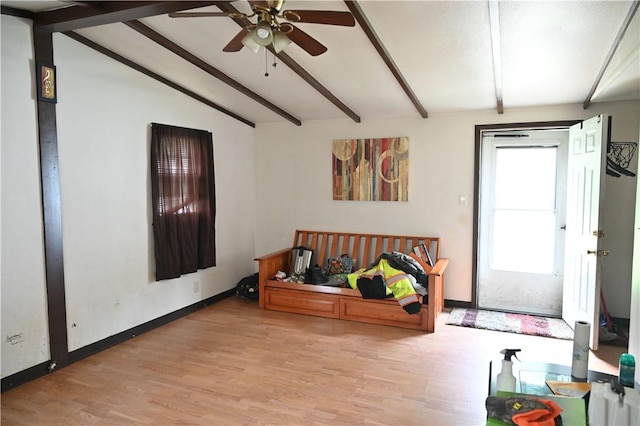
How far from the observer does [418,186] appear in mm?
4789

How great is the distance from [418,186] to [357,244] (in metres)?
1.06

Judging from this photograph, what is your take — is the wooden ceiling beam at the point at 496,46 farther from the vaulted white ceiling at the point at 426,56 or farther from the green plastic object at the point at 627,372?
the green plastic object at the point at 627,372

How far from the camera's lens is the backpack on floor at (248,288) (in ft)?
16.2

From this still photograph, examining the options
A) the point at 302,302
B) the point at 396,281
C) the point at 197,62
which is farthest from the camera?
the point at 302,302

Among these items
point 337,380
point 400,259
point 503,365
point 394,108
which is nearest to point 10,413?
point 337,380

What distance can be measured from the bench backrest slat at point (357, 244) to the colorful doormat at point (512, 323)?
732 millimetres

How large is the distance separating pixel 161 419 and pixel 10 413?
99 cm

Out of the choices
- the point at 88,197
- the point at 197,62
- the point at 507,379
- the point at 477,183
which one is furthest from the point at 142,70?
the point at 507,379

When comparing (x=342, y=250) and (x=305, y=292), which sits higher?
(x=342, y=250)

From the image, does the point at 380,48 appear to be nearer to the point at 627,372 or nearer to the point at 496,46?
the point at 496,46

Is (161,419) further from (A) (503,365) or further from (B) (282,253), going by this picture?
(B) (282,253)

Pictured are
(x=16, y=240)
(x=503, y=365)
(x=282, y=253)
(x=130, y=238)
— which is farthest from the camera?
(x=282, y=253)

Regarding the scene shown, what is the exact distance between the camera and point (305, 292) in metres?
4.45

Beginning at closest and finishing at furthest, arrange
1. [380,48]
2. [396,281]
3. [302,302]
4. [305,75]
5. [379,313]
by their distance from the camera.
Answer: [380,48] → [305,75] → [396,281] → [379,313] → [302,302]
